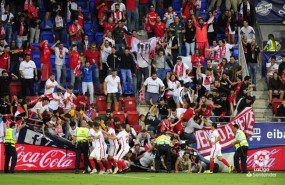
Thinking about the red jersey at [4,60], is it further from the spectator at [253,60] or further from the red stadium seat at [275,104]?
the red stadium seat at [275,104]

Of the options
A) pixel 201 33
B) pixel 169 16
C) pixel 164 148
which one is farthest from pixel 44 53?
pixel 164 148

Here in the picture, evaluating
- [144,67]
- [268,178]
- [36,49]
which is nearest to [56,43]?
[36,49]

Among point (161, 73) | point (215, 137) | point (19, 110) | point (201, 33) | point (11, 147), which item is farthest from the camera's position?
point (201, 33)

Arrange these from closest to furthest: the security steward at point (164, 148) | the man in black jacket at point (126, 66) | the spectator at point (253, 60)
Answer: the security steward at point (164, 148) < the man in black jacket at point (126, 66) < the spectator at point (253, 60)

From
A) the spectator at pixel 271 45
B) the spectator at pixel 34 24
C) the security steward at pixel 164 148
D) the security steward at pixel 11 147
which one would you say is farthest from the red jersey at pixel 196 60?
the security steward at pixel 11 147

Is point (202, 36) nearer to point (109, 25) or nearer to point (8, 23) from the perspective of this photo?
point (109, 25)

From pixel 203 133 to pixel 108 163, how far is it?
385 centimetres

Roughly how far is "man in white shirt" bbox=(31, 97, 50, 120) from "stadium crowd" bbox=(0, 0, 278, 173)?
0.05 meters

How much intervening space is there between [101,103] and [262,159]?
6773 millimetres

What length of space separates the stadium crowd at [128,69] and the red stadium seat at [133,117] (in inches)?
3.6

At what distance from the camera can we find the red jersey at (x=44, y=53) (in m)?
38.9

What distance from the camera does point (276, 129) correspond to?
36688 mm

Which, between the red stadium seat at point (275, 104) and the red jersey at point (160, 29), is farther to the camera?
the red jersey at point (160, 29)

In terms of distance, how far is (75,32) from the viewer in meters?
40.3
